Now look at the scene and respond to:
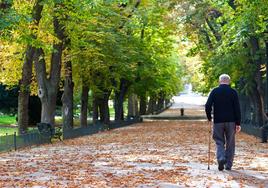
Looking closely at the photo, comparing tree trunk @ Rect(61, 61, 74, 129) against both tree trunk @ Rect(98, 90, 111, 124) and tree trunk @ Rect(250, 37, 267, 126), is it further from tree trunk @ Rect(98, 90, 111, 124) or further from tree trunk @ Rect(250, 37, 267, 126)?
tree trunk @ Rect(250, 37, 267, 126)

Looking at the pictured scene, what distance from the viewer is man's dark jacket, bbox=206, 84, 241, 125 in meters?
12.5

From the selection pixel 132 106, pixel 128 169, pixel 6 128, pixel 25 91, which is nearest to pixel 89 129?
pixel 25 91

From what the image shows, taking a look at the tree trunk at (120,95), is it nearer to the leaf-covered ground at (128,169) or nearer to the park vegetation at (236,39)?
the park vegetation at (236,39)

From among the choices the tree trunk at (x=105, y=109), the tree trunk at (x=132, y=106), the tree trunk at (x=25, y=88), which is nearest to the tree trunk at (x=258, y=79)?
the tree trunk at (x=25, y=88)

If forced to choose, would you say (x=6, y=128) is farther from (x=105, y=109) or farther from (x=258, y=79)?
(x=258, y=79)

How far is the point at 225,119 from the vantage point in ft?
41.0

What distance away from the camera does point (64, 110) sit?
1217 inches

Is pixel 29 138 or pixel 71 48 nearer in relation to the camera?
pixel 29 138

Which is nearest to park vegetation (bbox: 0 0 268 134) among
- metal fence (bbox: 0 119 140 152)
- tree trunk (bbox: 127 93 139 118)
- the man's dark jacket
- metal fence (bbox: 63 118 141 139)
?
metal fence (bbox: 63 118 141 139)

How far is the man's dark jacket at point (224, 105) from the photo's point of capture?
41.1 ft

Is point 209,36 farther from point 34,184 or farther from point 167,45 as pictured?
point 34,184

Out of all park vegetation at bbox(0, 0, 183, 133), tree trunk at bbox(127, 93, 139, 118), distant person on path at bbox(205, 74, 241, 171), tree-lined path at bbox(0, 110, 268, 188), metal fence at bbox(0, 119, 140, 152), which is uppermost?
park vegetation at bbox(0, 0, 183, 133)

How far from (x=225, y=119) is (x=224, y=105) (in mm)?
323

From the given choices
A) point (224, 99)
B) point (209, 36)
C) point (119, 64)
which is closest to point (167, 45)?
point (209, 36)
